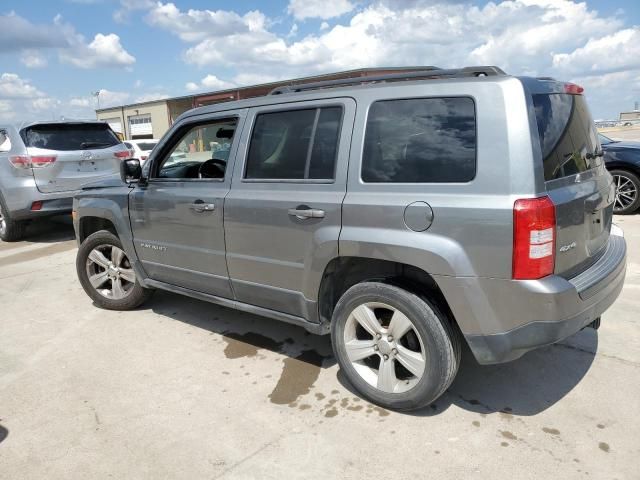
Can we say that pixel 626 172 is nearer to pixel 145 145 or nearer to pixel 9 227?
pixel 9 227

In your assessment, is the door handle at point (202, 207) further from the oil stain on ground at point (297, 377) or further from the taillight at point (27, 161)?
the taillight at point (27, 161)

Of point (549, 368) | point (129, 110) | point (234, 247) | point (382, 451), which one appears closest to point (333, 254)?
point (234, 247)

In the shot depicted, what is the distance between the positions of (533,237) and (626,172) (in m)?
6.82

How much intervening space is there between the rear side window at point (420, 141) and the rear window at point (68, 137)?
647cm

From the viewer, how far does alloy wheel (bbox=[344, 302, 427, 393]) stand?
2.79 meters

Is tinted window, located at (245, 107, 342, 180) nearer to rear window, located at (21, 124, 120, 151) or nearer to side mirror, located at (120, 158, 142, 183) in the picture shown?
side mirror, located at (120, 158, 142, 183)

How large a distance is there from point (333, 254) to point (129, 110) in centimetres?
5327

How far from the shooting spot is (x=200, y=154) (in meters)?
4.05

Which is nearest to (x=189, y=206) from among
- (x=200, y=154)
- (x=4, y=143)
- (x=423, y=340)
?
(x=200, y=154)

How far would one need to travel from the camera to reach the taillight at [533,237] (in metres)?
2.32

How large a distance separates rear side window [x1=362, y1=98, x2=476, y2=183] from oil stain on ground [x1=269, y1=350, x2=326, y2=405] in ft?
4.64

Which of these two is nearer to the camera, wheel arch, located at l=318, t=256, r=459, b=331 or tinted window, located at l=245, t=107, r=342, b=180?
wheel arch, located at l=318, t=256, r=459, b=331

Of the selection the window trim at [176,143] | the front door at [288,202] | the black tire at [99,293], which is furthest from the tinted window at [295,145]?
the black tire at [99,293]

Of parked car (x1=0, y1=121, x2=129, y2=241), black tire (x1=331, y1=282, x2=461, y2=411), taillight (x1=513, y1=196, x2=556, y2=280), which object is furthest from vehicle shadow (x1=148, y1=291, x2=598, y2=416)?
parked car (x1=0, y1=121, x2=129, y2=241)
